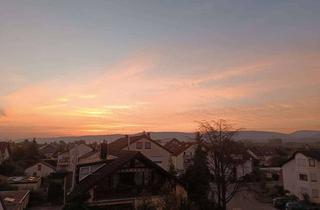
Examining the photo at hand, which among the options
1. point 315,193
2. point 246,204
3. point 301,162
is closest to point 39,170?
point 246,204

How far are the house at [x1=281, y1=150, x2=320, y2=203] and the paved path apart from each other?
22.6ft

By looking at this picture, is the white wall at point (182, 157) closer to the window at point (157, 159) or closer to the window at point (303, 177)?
the window at point (157, 159)

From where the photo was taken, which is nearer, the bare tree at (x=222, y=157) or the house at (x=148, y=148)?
the bare tree at (x=222, y=157)

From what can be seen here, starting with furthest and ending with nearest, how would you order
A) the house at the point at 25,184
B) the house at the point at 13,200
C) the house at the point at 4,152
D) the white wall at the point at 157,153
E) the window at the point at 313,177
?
the house at the point at 4,152, the white wall at the point at 157,153, the house at the point at 25,184, the window at the point at 313,177, the house at the point at 13,200

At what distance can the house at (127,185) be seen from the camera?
93.8 ft

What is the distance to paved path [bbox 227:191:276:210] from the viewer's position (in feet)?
151

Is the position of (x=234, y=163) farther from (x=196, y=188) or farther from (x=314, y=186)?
(x=314, y=186)

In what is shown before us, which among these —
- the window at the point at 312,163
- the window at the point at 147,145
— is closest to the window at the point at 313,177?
the window at the point at 312,163

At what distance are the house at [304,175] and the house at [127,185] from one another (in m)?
28.3

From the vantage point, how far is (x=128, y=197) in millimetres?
29422

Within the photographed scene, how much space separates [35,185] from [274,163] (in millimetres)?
63540

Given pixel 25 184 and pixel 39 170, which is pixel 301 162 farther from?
pixel 39 170

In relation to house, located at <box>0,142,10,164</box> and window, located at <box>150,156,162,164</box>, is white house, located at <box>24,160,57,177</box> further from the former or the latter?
window, located at <box>150,156,162,164</box>

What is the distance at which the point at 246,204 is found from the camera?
159 feet
